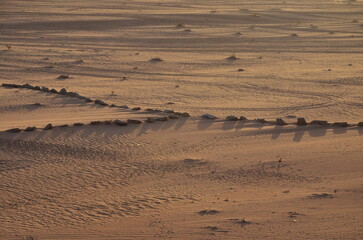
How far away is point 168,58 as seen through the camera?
19.1m

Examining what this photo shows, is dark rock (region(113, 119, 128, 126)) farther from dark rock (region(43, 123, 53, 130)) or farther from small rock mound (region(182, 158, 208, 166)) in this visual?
small rock mound (region(182, 158, 208, 166))

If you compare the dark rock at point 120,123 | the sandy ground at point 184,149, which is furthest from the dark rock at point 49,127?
the dark rock at point 120,123

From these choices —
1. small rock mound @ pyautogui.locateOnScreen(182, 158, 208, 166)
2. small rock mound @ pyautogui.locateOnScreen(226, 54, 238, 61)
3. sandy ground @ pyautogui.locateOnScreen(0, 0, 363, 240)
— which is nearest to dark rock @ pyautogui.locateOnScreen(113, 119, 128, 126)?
sandy ground @ pyautogui.locateOnScreen(0, 0, 363, 240)

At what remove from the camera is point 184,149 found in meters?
8.84

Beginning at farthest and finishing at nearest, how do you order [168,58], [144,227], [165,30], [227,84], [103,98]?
[165,30] → [168,58] → [227,84] → [103,98] → [144,227]

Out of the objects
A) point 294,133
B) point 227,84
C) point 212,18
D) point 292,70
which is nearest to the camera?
point 294,133

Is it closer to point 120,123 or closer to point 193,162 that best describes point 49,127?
A: point 120,123

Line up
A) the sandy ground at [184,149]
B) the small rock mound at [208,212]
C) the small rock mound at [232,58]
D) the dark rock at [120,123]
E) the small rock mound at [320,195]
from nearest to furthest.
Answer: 1. the sandy ground at [184,149]
2. the small rock mound at [208,212]
3. the small rock mound at [320,195]
4. the dark rock at [120,123]
5. the small rock mound at [232,58]

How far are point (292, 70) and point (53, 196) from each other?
1117 centimetres

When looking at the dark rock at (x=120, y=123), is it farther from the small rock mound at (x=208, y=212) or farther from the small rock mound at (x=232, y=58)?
the small rock mound at (x=232, y=58)

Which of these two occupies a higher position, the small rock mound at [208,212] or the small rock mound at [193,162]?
the small rock mound at [193,162]

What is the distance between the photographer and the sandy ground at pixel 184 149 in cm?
634

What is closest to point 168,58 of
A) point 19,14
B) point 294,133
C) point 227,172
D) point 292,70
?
point 292,70

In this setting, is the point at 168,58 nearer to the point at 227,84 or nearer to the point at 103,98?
the point at 227,84
